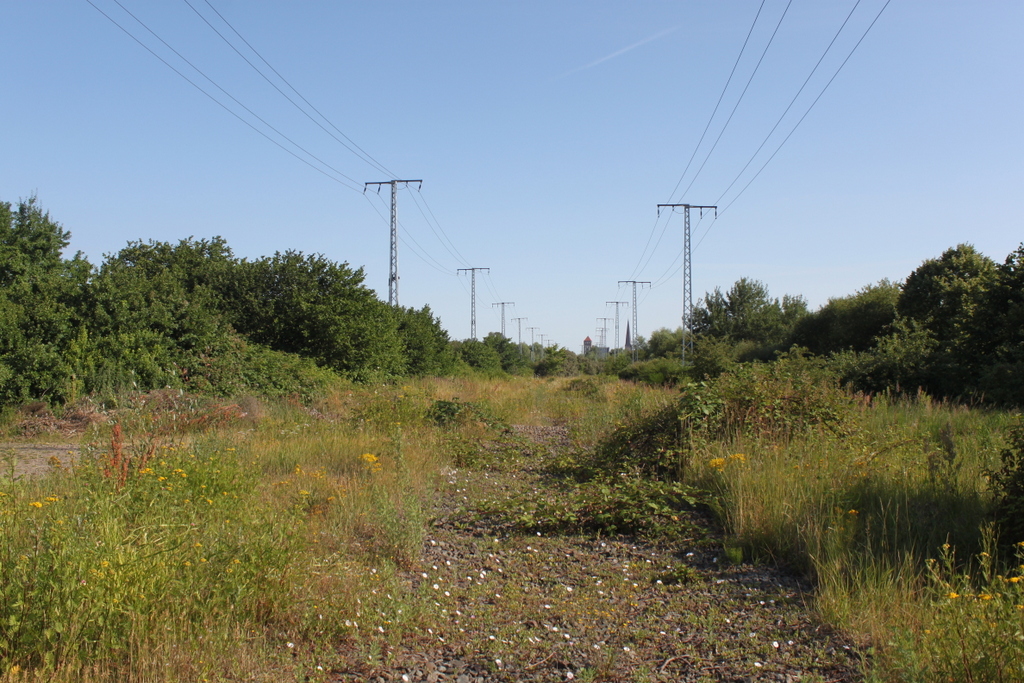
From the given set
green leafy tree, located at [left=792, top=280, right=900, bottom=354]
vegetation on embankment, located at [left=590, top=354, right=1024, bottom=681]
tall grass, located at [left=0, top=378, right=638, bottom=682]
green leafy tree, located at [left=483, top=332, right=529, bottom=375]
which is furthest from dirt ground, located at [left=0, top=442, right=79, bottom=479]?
green leafy tree, located at [left=483, top=332, right=529, bottom=375]

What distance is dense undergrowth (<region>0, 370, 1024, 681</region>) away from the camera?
338cm

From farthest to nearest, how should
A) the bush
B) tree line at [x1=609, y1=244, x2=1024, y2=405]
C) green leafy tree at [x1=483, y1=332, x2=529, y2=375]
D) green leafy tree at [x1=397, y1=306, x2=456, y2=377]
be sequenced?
1. green leafy tree at [x1=483, y1=332, x2=529, y2=375]
2. green leafy tree at [x1=397, y1=306, x2=456, y2=377]
3. tree line at [x1=609, y1=244, x2=1024, y2=405]
4. the bush

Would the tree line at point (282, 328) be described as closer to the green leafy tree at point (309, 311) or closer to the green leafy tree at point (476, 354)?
the green leafy tree at point (309, 311)

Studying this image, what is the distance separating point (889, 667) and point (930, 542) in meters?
1.99

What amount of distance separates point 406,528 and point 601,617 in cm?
183

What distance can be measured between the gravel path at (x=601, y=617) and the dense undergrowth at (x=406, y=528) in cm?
22

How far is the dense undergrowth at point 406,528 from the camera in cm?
338

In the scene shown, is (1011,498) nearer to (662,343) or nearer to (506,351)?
(506,351)

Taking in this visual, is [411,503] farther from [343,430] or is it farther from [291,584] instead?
[343,430]

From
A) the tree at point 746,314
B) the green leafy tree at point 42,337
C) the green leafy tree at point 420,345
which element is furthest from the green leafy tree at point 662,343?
the green leafy tree at point 42,337

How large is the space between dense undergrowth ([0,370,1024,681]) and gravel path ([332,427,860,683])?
22 cm

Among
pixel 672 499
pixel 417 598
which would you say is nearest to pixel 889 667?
pixel 417 598

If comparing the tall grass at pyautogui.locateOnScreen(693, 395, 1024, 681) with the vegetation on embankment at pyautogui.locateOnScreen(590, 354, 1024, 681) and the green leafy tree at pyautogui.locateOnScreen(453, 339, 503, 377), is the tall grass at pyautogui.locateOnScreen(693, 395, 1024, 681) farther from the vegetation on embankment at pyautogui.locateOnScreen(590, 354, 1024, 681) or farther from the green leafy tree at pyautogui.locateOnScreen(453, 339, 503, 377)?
the green leafy tree at pyautogui.locateOnScreen(453, 339, 503, 377)

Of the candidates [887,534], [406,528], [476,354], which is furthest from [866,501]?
[476,354]
